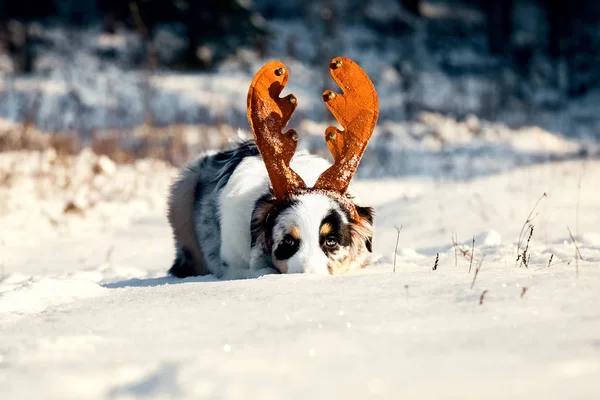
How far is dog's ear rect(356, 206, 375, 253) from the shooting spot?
4.17 metres

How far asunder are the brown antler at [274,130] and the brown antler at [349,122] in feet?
0.63

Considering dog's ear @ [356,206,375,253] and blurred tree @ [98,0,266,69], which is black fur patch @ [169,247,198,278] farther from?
blurred tree @ [98,0,266,69]

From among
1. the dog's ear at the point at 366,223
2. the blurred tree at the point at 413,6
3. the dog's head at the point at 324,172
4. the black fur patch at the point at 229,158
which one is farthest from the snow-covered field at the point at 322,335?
the blurred tree at the point at 413,6

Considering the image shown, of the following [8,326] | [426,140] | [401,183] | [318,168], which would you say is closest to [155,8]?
[426,140]

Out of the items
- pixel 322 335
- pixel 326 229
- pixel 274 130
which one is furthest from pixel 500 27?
pixel 322 335

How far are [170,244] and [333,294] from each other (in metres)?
4.16

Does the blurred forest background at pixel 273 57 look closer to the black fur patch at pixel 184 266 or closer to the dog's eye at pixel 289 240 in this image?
the black fur patch at pixel 184 266

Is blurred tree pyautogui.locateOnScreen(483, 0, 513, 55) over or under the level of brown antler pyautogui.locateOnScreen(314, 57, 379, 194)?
over

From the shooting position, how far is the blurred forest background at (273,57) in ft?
47.8

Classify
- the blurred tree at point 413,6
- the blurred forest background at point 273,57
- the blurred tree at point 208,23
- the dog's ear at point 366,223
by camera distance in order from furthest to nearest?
the blurred tree at point 413,6
the blurred tree at point 208,23
the blurred forest background at point 273,57
the dog's ear at point 366,223

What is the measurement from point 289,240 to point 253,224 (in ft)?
1.24

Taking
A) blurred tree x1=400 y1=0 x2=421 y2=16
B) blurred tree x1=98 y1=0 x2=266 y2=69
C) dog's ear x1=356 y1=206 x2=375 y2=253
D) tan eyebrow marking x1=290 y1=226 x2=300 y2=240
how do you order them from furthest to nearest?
blurred tree x1=400 y1=0 x2=421 y2=16, blurred tree x1=98 y1=0 x2=266 y2=69, dog's ear x1=356 y1=206 x2=375 y2=253, tan eyebrow marking x1=290 y1=226 x2=300 y2=240

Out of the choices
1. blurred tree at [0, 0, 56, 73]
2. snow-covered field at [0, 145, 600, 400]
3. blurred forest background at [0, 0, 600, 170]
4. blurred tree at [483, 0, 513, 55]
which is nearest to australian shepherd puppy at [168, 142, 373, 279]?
snow-covered field at [0, 145, 600, 400]

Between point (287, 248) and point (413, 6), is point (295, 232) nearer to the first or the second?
point (287, 248)
